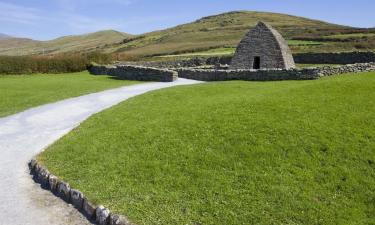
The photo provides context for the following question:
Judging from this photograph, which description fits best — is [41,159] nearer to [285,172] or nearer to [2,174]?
[2,174]

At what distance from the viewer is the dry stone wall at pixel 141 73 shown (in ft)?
124

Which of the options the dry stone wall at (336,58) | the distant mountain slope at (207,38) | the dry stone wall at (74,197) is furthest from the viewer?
the distant mountain slope at (207,38)

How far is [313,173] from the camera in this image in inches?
477

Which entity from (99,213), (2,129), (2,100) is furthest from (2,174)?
(2,100)

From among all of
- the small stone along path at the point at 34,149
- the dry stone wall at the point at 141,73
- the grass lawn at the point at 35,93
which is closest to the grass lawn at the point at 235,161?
the small stone along path at the point at 34,149

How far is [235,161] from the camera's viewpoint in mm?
13031

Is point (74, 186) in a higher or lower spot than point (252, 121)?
lower

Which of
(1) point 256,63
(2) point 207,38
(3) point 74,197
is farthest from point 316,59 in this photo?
(2) point 207,38

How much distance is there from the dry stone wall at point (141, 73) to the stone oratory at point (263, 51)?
6777 millimetres

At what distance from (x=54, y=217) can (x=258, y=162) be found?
20.2 ft

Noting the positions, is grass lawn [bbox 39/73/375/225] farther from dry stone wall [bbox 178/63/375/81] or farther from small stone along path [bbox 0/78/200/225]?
dry stone wall [bbox 178/63/375/81]

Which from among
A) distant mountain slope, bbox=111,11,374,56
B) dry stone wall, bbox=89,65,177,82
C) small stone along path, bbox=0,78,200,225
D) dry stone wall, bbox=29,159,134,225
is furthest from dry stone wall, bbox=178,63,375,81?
distant mountain slope, bbox=111,11,374,56

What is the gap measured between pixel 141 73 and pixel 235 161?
28339 millimetres

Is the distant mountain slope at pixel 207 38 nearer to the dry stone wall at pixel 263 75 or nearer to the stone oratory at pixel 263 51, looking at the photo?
the stone oratory at pixel 263 51
